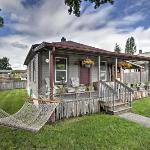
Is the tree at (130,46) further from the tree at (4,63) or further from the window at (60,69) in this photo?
the window at (60,69)

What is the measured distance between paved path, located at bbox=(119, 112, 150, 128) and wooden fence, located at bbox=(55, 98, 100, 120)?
4.35ft

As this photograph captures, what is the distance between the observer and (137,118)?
8.14 meters

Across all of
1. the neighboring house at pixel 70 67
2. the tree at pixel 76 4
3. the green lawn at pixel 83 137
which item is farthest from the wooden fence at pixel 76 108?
the tree at pixel 76 4

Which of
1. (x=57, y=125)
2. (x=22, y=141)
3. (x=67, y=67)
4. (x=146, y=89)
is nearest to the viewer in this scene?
(x=22, y=141)

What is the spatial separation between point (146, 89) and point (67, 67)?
6245 mm

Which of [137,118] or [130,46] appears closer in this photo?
[137,118]

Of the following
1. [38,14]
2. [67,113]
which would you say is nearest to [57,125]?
[67,113]

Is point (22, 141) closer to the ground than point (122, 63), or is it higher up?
closer to the ground

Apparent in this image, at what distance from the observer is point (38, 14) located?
1238cm

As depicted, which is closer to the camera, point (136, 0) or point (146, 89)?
point (136, 0)

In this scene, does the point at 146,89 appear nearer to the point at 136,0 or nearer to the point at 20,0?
the point at 136,0

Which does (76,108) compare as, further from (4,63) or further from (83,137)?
(4,63)

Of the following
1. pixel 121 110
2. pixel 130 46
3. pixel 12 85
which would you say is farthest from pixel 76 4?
pixel 130 46

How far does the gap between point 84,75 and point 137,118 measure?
4913 millimetres
